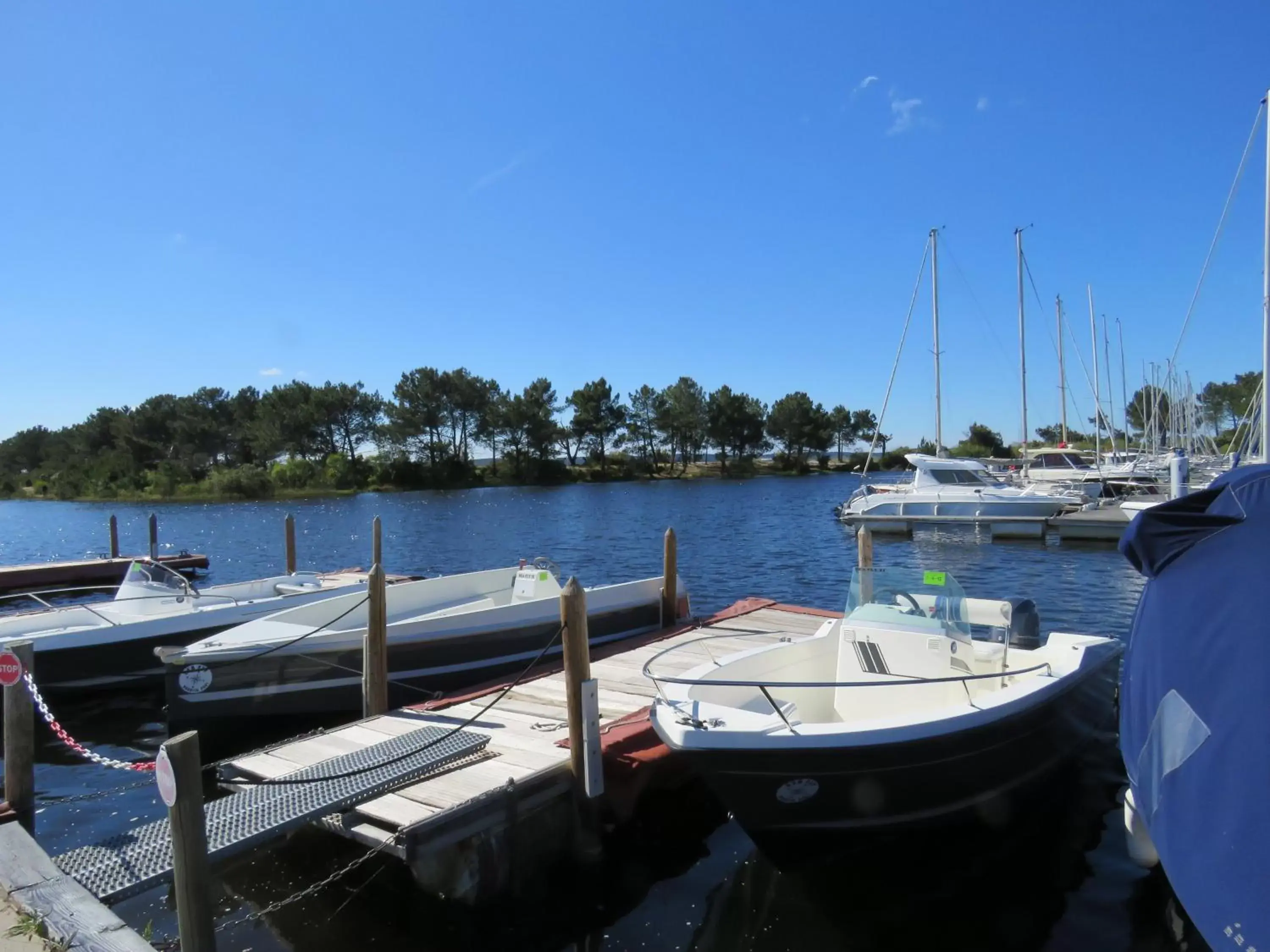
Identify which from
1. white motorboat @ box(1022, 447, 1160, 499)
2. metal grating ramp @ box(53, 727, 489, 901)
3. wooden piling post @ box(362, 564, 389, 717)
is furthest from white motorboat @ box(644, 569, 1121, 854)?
white motorboat @ box(1022, 447, 1160, 499)

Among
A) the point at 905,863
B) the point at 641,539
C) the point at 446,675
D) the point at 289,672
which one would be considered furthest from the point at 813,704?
the point at 641,539

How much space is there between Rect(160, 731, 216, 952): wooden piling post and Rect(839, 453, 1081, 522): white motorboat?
32.5 metres

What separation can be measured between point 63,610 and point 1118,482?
134 feet

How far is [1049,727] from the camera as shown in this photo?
24.1ft

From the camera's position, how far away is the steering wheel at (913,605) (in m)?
7.57

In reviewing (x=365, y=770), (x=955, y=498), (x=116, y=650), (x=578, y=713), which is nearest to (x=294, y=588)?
(x=116, y=650)

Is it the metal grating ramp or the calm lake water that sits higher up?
the metal grating ramp

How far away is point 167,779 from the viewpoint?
4336 millimetres

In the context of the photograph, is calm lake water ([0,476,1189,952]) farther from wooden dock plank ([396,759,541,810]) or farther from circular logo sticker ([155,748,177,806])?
circular logo sticker ([155,748,177,806])

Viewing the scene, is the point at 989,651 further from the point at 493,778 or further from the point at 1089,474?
the point at 1089,474

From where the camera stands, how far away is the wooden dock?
597cm

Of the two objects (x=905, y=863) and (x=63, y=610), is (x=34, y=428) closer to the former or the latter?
(x=63, y=610)

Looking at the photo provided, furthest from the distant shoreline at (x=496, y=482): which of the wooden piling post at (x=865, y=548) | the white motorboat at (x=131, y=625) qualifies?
the wooden piling post at (x=865, y=548)

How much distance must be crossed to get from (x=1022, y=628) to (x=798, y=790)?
4203 millimetres
